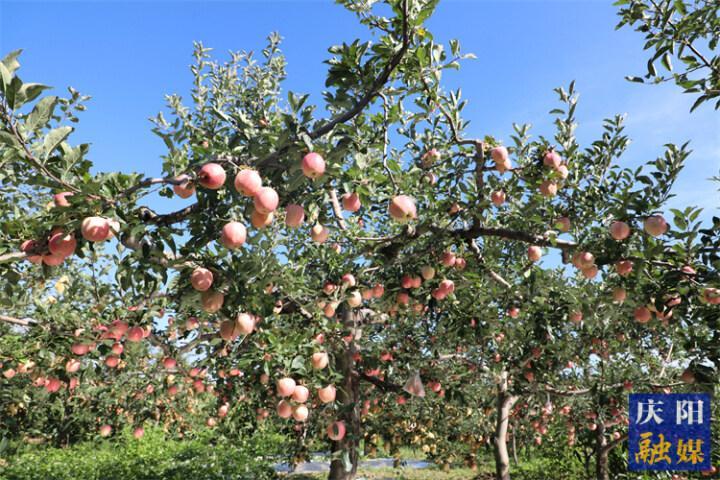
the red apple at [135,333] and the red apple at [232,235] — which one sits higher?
the red apple at [232,235]

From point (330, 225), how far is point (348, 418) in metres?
2.19

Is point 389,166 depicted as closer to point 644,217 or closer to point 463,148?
point 463,148

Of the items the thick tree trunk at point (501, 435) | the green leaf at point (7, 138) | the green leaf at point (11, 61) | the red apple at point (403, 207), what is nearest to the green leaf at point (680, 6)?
the red apple at point (403, 207)

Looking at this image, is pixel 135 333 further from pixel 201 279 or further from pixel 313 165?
pixel 313 165

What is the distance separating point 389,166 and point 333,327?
1.87 metres

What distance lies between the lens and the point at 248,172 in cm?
204

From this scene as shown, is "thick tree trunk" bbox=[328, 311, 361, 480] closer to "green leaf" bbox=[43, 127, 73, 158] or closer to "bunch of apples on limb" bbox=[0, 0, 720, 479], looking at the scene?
"bunch of apples on limb" bbox=[0, 0, 720, 479]

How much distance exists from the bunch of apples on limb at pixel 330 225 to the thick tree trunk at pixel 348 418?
26 mm

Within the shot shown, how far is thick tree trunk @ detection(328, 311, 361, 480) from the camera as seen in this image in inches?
178

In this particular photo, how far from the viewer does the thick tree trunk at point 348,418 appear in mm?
4531

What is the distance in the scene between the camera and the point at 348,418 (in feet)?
15.8

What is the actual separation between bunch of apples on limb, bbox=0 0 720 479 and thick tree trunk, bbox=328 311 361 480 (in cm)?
3

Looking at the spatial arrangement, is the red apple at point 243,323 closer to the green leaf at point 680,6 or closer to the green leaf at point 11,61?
the green leaf at point 11,61

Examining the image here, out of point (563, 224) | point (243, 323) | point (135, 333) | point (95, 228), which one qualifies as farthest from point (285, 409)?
point (563, 224)
